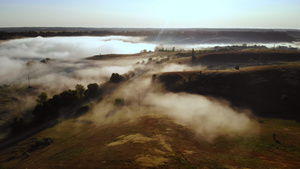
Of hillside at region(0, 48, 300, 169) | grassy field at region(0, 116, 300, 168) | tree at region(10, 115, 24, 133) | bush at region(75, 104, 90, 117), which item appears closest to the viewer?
grassy field at region(0, 116, 300, 168)

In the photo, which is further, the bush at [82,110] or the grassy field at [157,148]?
the bush at [82,110]

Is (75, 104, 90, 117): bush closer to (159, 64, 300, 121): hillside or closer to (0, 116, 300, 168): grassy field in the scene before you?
(0, 116, 300, 168): grassy field

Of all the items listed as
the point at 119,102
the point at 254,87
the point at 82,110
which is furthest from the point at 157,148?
the point at 254,87

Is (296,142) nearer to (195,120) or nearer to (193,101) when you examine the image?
(195,120)

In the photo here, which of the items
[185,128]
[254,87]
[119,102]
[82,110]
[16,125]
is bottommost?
[16,125]

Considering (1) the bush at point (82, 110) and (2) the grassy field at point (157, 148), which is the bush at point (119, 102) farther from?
(2) the grassy field at point (157, 148)

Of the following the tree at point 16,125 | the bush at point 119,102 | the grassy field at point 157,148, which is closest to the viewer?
the grassy field at point 157,148

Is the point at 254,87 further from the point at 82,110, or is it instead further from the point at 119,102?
the point at 82,110

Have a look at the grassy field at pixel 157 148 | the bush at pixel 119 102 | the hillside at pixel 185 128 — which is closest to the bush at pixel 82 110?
the hillside at pixel 185 128

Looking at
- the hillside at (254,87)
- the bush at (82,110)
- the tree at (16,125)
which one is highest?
the hillside at (254,87)

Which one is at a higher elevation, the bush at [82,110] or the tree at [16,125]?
the bush at [82,110]

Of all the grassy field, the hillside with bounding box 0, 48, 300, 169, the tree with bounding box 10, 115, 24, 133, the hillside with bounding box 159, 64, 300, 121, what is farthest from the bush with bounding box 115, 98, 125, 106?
the tree with bounding box 10, 115, 24, 133
